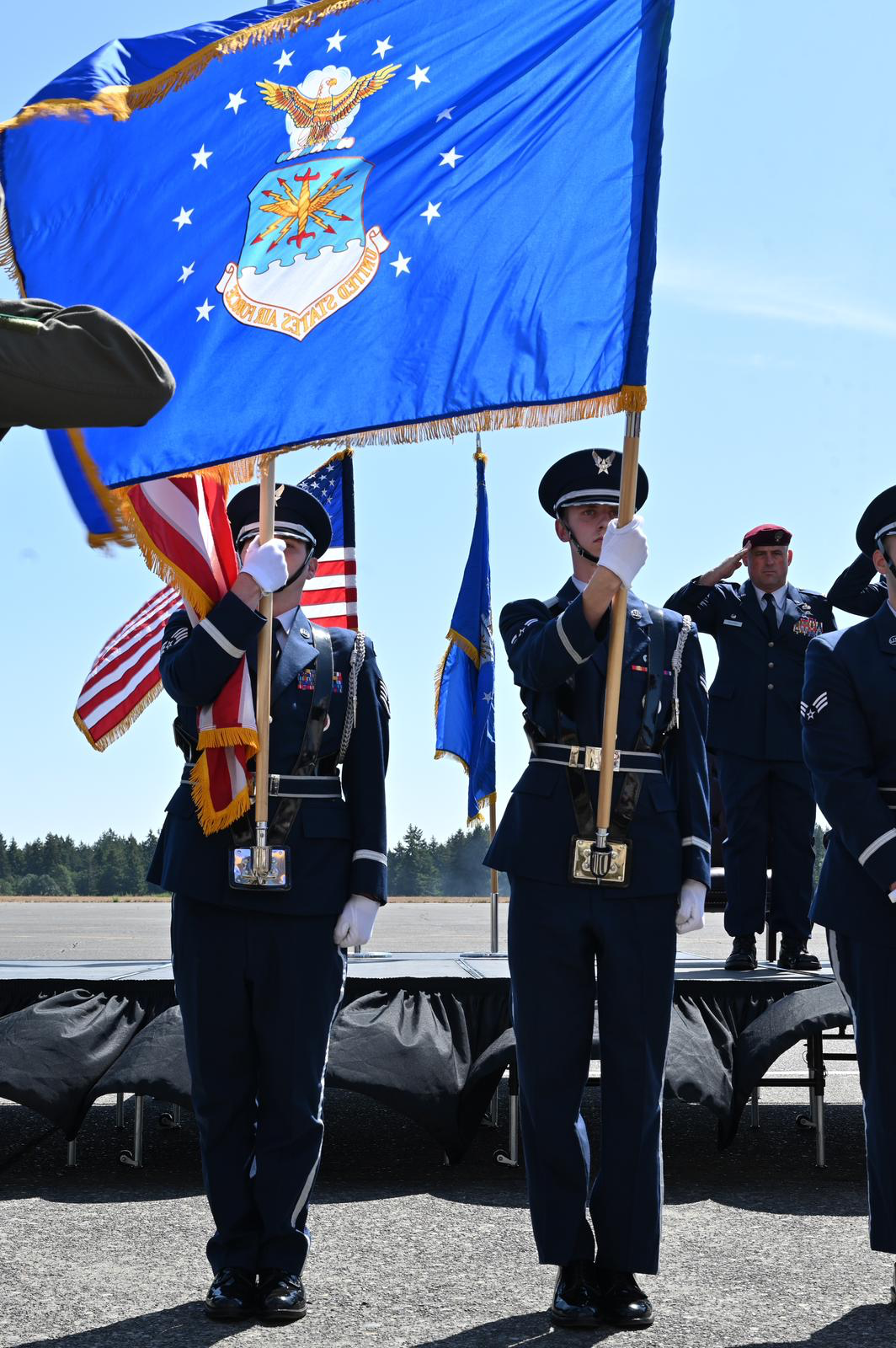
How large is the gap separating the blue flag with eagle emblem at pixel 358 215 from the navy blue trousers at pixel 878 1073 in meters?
1.65

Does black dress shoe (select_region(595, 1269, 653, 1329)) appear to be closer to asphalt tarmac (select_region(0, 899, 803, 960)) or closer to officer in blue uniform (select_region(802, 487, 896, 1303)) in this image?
officer in blue uniform (select_region(802, 487, 896, 1303))

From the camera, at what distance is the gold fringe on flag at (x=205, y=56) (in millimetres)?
4285

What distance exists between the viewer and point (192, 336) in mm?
4160

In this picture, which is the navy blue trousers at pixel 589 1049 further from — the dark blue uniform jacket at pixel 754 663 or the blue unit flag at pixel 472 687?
the blue unit flag at pixel 472 687

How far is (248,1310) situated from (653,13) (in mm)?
3783

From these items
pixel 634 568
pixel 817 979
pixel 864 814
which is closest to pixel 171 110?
pixel 634 568

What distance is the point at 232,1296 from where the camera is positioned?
3.64 meters

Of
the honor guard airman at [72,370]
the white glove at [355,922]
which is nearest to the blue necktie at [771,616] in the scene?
the white glove at [355,922]

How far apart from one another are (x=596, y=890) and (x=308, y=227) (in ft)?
6.89

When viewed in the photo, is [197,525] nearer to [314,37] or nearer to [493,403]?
[493,403]

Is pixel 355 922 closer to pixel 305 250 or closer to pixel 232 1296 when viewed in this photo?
pixel 232 1296

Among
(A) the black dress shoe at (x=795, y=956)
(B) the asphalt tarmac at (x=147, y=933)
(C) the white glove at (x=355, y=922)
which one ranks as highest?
(C) the white glove at (x=355, y=922)

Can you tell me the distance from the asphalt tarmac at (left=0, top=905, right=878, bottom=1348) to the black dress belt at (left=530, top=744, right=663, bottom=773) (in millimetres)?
1433

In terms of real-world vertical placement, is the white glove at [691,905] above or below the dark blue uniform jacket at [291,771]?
below
